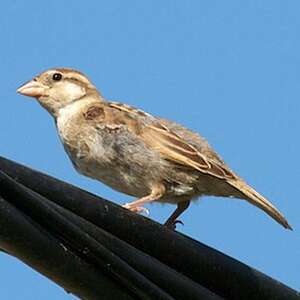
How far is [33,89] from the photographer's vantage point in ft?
30.0

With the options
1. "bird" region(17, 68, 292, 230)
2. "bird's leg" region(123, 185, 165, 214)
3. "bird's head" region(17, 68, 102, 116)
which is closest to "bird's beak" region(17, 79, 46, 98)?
"bird's head" region(17, 68, 102, 116)

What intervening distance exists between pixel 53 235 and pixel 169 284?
1.84 ft

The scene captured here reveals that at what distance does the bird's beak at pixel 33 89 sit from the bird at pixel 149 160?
2.59 ft

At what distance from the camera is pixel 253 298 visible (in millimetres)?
4473

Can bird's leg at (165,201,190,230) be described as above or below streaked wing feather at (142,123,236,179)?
below

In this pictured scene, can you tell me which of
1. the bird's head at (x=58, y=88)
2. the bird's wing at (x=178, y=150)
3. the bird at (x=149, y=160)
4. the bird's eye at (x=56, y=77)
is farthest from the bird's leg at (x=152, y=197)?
the bird's eye at (x=56, y=77)

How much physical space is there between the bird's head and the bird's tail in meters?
2.10

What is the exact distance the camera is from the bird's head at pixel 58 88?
9.17 m

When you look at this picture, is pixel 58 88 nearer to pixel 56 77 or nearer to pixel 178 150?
pixel 56 77

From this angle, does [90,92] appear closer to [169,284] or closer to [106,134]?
[106,134]

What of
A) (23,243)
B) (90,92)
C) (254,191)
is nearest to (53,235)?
(23,243)

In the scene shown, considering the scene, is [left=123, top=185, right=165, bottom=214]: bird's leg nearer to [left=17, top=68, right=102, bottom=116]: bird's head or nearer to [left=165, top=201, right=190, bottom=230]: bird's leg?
[left=165, top=201, right=190, bottom=230]: bird's leg

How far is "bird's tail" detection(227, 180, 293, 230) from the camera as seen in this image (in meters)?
7.27

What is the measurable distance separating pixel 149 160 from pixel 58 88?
1857mm
